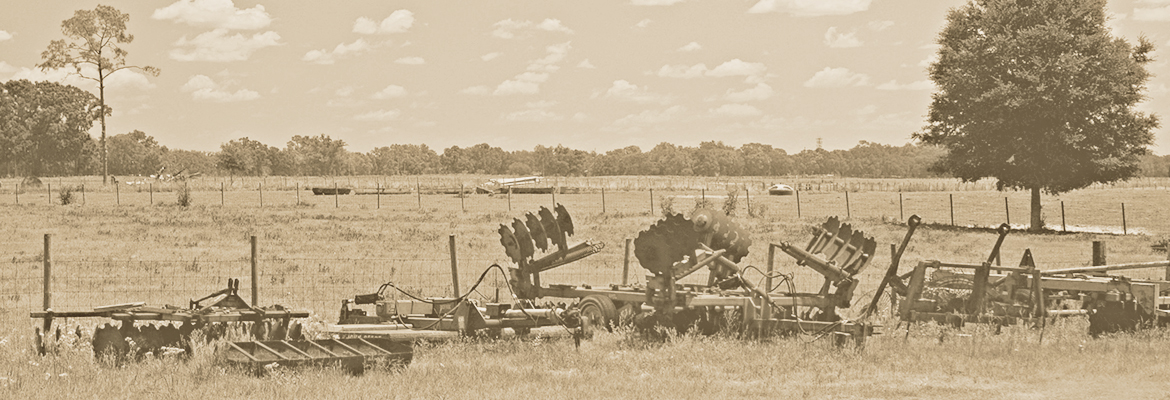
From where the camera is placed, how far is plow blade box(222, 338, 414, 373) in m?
11.0

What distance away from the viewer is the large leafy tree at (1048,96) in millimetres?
42062

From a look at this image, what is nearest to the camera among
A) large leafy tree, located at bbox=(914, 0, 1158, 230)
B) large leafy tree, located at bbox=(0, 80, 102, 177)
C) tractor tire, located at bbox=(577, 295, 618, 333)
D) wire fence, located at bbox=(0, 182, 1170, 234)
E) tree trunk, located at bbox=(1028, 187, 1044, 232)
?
tractor tire, located at bbox=(577, 295, 618, 333)

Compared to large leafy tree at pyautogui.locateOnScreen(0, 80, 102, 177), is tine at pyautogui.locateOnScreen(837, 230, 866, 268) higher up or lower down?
lower down

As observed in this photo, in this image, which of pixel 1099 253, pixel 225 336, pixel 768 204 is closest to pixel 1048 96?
pixel 768 204

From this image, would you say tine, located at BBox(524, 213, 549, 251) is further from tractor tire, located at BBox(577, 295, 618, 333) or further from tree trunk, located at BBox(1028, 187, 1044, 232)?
tree trunk, located at BBox(1028, 187, 1044, 232)

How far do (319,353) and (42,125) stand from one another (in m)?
136

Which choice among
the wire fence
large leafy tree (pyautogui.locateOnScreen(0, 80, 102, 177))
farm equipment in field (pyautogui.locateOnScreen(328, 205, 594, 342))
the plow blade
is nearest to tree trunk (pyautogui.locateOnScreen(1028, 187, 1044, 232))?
the wire fence

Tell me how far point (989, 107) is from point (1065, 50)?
3.60 m

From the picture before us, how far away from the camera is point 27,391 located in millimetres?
10320

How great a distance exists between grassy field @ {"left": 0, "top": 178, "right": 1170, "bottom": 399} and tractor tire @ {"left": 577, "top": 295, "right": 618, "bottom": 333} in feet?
1.40

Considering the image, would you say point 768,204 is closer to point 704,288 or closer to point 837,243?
point 704,288

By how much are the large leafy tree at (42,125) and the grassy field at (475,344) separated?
293 feet

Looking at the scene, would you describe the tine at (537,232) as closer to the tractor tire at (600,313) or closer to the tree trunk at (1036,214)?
the tractor tire at (600,313)

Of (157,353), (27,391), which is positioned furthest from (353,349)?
(27,391)
